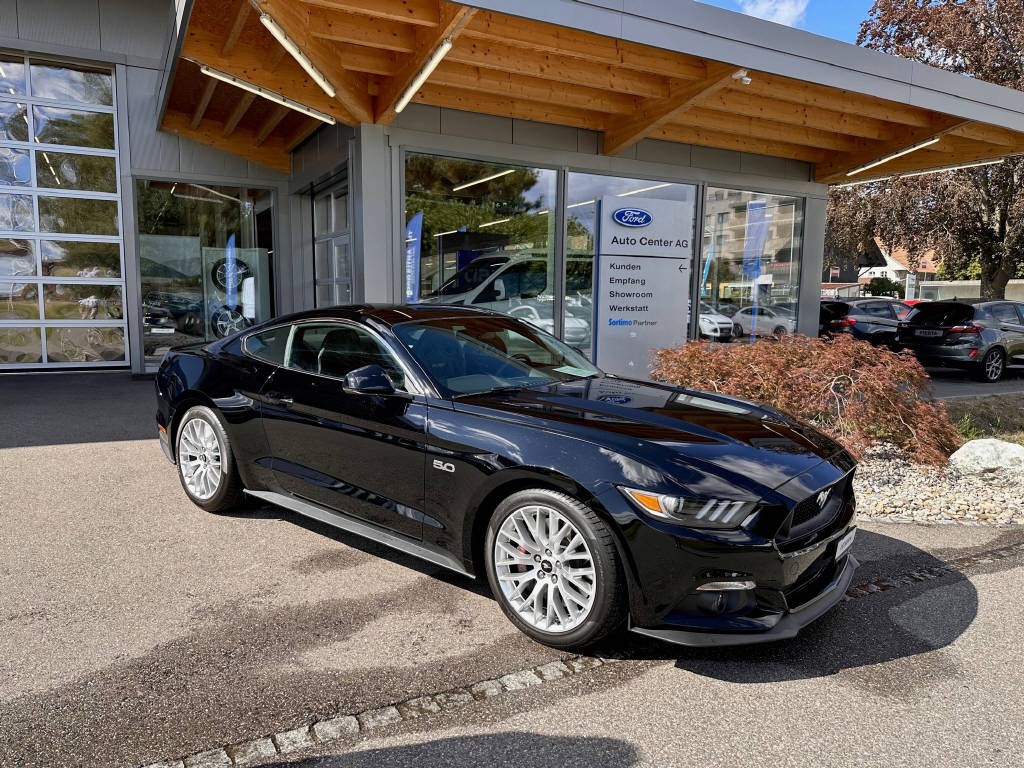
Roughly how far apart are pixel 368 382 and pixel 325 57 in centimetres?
488

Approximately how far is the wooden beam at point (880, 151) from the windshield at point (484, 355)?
8.52m

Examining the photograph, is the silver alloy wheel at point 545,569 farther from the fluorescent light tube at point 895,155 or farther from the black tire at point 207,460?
the fluorescent light tube at point 895,155

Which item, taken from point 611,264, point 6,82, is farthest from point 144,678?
point 6,82

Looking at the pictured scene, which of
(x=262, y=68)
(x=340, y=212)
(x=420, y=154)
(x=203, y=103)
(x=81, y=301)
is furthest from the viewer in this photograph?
(x=81, y=301)

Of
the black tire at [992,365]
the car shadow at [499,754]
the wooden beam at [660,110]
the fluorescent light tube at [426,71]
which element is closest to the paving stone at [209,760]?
the car shadow at [499,754]

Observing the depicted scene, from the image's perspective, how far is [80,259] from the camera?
12.3 meters

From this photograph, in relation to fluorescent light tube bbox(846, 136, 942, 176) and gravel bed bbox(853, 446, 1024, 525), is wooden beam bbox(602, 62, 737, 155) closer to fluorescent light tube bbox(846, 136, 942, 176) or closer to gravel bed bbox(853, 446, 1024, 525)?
fluorescent light tube bbox(846, 136, 942, 176)

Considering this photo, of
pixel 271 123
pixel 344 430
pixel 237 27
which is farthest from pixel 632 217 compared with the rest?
pixel 344 430

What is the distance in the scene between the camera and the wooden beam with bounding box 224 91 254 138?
9711 millimetres

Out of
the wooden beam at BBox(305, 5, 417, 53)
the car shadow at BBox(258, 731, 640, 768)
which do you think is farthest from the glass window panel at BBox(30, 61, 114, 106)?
the car shadow at BBox(258, 731, 640, 768)

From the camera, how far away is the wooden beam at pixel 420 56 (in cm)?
632

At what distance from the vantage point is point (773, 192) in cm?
1223

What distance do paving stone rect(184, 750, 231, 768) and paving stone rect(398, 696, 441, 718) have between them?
618 mm

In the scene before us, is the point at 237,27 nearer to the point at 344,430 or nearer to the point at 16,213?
the point at 344,430
